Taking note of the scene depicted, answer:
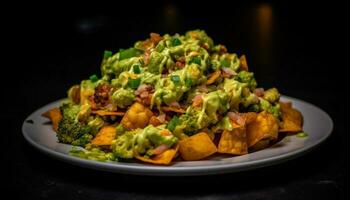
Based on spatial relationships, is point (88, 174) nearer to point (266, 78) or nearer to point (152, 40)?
point (152, 40)

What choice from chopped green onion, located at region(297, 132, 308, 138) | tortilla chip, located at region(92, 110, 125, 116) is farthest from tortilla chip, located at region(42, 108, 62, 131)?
chopped green onion, located at region(297, 132, 308, 138)

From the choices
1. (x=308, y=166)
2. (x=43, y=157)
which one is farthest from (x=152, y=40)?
(x=308, y=166)

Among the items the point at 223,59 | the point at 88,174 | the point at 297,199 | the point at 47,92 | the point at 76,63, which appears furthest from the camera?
the point at 76,63

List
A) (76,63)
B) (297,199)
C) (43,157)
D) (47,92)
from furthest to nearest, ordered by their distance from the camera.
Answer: (76,63) → (47,92) → (43,157) → (297,199)

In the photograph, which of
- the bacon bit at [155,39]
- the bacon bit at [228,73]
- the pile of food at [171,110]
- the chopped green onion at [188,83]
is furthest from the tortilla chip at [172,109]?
the bacon bit at [155,39]

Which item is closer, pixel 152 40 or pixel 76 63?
pixel 152 40

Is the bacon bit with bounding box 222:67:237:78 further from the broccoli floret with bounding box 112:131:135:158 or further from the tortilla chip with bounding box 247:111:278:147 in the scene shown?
the broccoli floret with bounding box 112:131:135:158

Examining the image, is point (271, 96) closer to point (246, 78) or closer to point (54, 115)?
point (246, 78)
